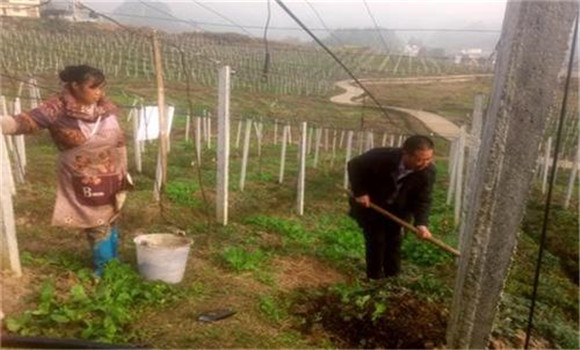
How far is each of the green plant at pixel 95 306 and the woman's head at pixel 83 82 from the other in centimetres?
141

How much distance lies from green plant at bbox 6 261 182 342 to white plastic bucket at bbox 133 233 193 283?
0.10 meters

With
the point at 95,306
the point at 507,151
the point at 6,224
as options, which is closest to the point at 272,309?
the point at 95,306

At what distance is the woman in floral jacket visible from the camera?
13.4 feet

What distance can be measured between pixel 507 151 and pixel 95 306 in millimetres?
2951

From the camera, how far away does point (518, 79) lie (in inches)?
102

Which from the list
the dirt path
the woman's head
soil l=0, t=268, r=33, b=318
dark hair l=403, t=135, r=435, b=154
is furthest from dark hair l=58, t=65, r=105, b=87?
the dirt path

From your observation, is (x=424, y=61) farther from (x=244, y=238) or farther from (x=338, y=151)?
(x=244, y=238)

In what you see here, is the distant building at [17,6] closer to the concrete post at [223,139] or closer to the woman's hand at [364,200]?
the concrete post at [223,139]

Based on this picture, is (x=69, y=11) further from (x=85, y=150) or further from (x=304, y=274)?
(x=85, y=150)

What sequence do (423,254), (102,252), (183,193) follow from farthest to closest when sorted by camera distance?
(183,193)
(423,254)
(102,252)

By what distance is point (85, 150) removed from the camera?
4.22 meters

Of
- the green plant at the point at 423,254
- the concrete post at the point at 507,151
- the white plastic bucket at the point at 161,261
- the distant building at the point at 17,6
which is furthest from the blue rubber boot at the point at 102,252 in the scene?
the green plant at the point at 423,254

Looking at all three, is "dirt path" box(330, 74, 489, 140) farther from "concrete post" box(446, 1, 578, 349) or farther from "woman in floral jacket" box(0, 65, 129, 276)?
"concrete post" box(446, 1, 578, 349)

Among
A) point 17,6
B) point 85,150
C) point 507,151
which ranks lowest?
point 85,150
